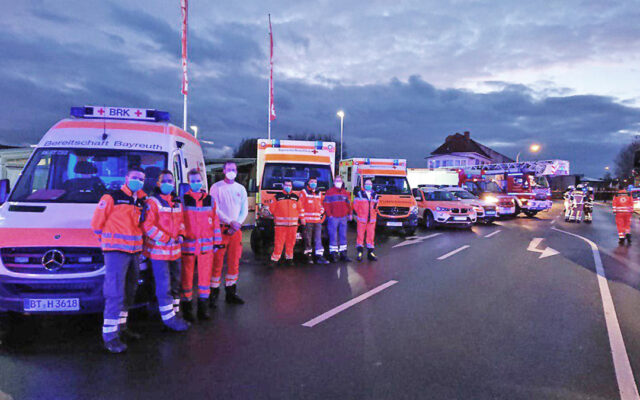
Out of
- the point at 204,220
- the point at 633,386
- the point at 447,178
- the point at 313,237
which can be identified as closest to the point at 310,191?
the point at 313,237

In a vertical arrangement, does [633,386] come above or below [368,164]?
below

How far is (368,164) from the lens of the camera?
17.0m

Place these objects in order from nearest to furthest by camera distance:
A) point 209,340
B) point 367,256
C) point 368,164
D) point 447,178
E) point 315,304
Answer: point 209,340 < point 315,304 < point 367,256 < point 368,164 < point 447,178

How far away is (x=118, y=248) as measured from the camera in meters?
4.31

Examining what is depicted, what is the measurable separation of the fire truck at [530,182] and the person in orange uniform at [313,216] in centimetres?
1830

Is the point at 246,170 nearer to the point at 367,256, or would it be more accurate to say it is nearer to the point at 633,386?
the point at 367,256

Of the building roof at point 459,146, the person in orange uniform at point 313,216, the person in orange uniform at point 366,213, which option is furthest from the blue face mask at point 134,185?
the building roof at point 459,146

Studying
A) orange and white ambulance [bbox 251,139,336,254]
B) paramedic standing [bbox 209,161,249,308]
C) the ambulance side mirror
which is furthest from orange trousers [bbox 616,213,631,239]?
the ambulance side mirror

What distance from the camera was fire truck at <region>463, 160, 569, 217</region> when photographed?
24922mm

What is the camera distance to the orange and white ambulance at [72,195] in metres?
4.37

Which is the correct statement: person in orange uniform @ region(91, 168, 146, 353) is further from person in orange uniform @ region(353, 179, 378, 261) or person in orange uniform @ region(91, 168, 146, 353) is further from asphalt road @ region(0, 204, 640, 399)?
person in orange uniform @ region(353, 179, 378, 261)

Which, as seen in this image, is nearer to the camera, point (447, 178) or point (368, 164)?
point (368, 164)

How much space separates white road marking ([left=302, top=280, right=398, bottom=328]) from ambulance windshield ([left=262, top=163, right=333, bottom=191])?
162 inches

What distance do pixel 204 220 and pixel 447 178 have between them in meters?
25.6
